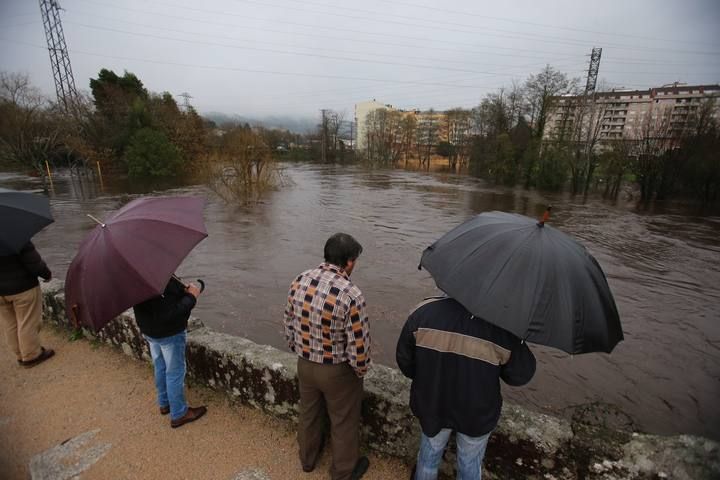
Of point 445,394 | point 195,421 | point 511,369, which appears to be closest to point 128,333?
point 195,421

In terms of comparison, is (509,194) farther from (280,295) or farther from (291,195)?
(280,295)

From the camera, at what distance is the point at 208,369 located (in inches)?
132

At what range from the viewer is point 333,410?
230 cm

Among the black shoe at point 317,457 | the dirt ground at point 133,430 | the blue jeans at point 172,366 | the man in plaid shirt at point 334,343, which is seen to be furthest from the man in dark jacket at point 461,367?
the blue jeans at point 172,366

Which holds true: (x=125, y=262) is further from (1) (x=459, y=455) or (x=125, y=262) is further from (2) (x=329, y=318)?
(1) (x=459, y=455)

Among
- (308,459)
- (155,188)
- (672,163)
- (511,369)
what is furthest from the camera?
(155,188)

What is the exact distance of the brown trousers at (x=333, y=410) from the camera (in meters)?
2.20

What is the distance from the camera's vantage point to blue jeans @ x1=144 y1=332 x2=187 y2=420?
9.15 feet

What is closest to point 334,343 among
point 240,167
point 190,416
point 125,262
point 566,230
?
point 125,262

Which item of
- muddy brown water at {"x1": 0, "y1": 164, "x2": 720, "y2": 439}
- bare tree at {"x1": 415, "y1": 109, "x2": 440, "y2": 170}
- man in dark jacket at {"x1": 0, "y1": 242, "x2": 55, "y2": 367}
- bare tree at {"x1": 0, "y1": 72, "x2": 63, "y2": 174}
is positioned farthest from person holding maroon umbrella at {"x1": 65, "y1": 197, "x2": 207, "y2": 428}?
bare tree at {"x1": 415, "y1": 109, "x2": 440, "y2": 170}

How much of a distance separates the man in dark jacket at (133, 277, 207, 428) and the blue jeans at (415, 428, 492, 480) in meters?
2.00

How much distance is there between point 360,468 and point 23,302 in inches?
164

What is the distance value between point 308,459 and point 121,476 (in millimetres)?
1430

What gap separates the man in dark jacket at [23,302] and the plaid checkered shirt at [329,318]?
347cm
